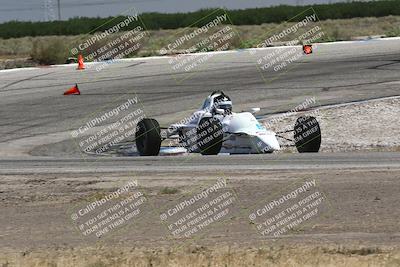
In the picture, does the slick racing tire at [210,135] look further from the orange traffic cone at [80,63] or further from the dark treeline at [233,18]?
the dark treeline at [233,18]

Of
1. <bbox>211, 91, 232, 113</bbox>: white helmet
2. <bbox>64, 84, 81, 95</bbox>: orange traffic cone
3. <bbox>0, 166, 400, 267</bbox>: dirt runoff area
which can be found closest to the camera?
<bbox>0, 166, 400, 267</bbox>: dirt runoff area

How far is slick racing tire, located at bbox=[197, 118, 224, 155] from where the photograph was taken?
17934 millimetres

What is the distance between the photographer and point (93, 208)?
13.0 metres

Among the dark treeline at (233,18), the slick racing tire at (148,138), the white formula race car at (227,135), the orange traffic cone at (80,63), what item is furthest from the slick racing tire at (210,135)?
the dark treeline at (233,18)

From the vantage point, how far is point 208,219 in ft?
39.0

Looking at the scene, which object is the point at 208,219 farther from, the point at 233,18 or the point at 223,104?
the point at 233,18

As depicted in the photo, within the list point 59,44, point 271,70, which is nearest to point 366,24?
point 59,44

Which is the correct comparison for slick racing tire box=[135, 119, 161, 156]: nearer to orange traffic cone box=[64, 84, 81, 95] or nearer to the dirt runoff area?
Answer: the dirt runoff area

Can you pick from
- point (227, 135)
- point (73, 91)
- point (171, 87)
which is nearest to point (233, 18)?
point (171, 87)

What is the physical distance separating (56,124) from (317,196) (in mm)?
12131

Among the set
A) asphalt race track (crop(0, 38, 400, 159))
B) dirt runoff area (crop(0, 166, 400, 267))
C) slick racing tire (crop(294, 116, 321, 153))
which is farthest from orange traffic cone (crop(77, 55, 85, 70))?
dirt runoff area (crop(0, 166, 400, 267))

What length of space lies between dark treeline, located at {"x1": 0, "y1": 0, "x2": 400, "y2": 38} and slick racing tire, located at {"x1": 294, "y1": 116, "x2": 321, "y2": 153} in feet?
183

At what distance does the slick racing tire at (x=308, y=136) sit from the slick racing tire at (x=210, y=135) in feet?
4.64

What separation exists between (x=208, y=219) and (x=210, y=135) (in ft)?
20.3
